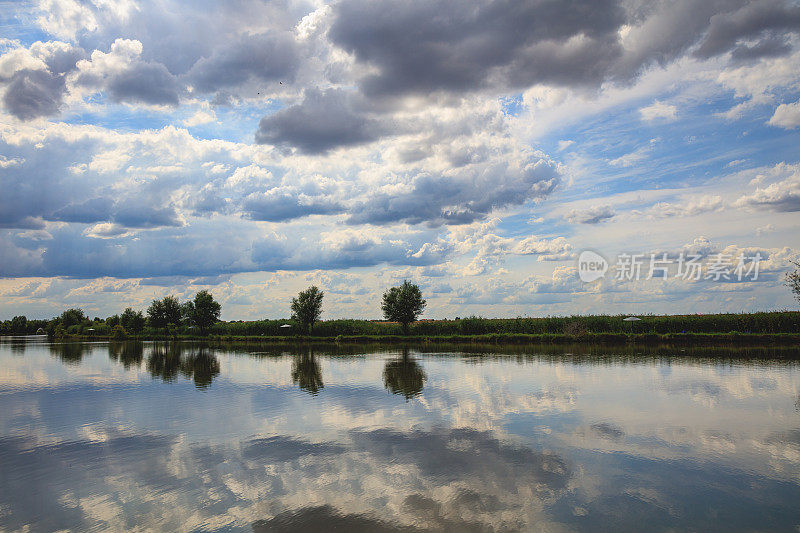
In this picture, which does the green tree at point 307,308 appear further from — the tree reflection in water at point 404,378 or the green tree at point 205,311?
the tree reflection in water at point 404,378

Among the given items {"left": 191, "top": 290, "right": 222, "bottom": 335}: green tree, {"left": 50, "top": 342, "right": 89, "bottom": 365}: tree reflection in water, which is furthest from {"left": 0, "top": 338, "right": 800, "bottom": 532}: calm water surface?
{"left": 191, "top": 290, "right": 222, "bottom": 335}: green tree

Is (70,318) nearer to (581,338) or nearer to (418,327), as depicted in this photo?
(418,327)

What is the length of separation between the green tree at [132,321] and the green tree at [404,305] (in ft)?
268

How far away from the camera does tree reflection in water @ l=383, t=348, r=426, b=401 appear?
81.2 feet

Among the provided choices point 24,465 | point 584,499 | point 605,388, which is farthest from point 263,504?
point 605,388

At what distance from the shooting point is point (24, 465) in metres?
13.2

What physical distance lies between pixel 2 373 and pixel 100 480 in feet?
112

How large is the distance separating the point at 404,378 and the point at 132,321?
4950 inches

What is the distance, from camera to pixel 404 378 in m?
29.7

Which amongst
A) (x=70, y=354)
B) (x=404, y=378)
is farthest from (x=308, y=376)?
(x=70, y=354)

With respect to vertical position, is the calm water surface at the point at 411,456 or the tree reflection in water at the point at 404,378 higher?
the calm water surface at the point at 411,456

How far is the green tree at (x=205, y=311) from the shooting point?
4402 inches

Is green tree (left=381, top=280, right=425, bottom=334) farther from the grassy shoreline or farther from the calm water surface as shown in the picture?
the calm water surface

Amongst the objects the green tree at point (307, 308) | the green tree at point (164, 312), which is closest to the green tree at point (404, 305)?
the green tree at point (307, 308)
